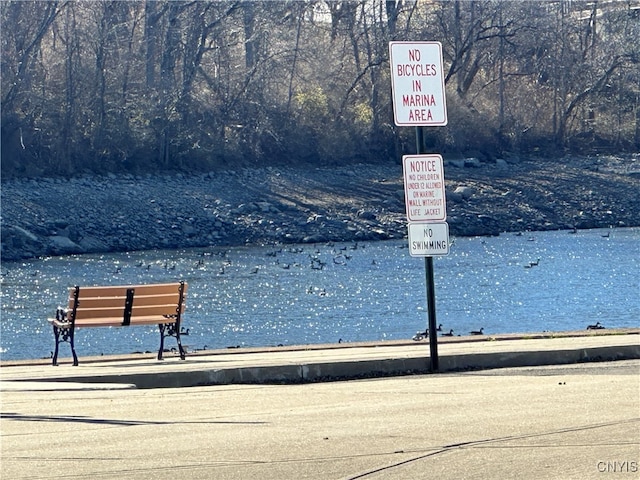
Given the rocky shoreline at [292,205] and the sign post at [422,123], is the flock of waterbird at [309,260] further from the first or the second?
the sign post at [422,123]

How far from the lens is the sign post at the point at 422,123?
467 inches

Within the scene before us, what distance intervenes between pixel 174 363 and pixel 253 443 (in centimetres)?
529

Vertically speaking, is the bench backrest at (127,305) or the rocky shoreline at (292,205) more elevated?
the bench backrest at (127,305)

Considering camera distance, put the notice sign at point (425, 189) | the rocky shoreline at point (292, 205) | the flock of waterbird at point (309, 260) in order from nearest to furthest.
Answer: the notice sign at point (425, 189)
the flock of waterbird at point (309, 260)
the rocky shoreline at point (292, 205)

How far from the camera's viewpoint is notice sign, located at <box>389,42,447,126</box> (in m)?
11.8

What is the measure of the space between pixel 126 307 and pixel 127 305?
0.09 ft

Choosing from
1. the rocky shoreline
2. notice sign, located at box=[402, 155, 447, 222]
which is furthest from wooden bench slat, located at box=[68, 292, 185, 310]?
the rocky shoreline

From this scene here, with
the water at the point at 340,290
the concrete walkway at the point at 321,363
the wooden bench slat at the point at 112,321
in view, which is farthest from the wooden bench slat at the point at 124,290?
the water at the point at 340,290

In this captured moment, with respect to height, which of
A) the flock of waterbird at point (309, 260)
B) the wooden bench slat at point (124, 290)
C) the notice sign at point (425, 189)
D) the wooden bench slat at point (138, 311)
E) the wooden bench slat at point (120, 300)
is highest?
the notice sign at point (425, 189)

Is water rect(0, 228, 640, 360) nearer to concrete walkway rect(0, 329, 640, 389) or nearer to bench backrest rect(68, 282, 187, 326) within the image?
bench backrest rect(68, 282, 187, 326)

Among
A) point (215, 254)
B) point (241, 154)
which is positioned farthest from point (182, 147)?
point (215, 254)

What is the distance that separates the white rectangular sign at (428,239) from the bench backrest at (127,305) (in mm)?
3945

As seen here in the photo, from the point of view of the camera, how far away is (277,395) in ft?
34.7

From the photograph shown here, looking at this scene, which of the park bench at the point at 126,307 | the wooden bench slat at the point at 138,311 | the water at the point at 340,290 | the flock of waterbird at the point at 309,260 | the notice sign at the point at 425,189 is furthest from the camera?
the flock of waterbird at the point at 309,260
